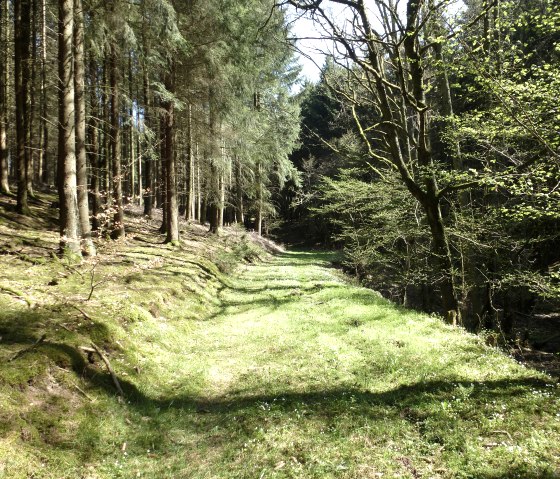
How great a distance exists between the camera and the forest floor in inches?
171

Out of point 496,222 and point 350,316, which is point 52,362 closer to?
point 350,316

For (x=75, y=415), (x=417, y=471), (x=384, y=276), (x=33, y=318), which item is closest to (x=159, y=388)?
(x=75, y=415)

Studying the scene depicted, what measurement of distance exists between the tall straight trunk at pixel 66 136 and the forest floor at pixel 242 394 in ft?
3.58

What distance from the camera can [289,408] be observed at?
5.85 metres

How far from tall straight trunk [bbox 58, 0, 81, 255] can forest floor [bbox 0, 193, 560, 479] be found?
1091 millimetres

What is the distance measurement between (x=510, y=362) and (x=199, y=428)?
5499mm

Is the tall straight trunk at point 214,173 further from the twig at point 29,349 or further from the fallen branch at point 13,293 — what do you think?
the twig at point 29,349

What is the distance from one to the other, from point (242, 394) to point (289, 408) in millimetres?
1095

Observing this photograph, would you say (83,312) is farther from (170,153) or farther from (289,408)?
(170,153)

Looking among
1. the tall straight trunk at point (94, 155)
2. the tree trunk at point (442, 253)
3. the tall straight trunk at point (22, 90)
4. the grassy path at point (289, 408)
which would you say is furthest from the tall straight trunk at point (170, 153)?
the tree trunk at point (442, 253)

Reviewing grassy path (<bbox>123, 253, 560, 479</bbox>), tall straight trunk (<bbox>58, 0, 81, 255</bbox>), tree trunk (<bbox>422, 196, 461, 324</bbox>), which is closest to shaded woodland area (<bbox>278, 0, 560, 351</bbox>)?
tree trunk (<bbox>422, 196, 461, 324</bbox>)

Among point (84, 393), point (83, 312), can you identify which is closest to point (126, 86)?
point (83, 312)

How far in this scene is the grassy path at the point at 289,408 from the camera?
14.1 feet

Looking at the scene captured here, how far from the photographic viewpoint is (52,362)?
5.32 m
